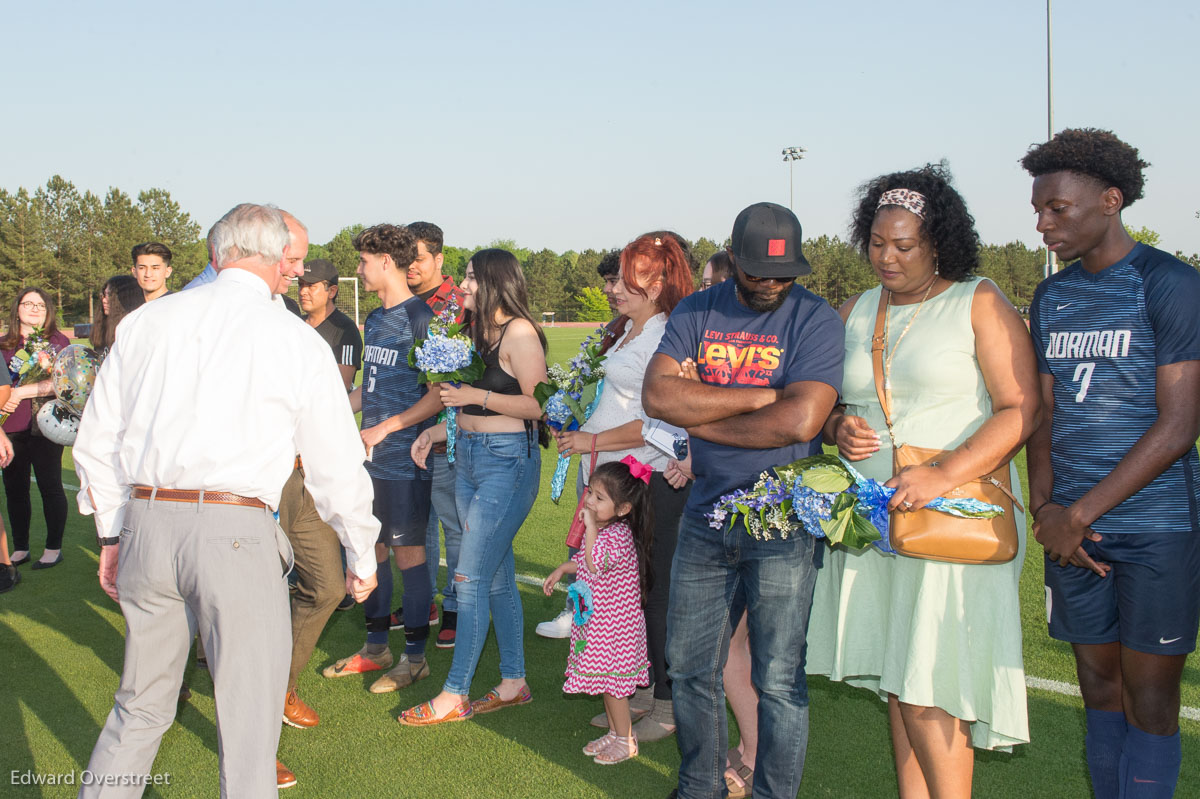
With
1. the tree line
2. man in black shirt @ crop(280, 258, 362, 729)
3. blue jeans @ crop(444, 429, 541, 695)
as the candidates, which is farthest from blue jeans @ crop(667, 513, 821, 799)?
the tree line

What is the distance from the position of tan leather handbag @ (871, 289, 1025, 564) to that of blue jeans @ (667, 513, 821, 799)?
0.37 meters

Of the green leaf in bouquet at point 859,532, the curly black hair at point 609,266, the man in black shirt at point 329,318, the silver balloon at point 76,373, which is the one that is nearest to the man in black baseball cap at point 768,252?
the green leaf in bouquet at point 859,532

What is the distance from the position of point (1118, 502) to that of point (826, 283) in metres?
62.2

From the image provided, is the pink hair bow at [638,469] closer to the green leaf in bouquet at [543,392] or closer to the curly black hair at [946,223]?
the green leaf in bouquet at [543,392]

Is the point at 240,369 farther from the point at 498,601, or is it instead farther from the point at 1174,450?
the point at 1174,450

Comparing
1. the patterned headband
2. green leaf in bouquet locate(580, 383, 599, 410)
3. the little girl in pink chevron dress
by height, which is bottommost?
the little girl in pink chevron dress

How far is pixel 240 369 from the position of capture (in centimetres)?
283

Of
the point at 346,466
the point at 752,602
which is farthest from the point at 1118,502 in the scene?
the point at 346,466

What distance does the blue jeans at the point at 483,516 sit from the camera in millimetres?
4445

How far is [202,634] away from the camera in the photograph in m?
2.92

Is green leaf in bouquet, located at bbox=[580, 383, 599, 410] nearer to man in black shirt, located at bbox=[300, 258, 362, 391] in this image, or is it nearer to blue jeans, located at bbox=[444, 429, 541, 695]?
blue jeans, located at bbox=[444, 429, 541, 695]

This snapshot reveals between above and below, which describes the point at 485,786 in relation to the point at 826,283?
below

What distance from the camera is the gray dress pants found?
110 inches

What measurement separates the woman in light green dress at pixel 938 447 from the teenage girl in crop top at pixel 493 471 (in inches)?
71.8
